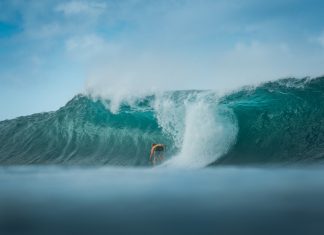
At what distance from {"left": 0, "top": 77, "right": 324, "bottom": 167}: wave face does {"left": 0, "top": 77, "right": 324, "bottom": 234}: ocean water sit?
0.05 m

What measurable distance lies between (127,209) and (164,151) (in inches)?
451

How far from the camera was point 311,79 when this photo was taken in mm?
18406

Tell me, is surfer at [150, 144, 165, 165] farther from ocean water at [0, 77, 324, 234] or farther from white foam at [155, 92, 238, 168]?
white foam at [155, 92, 238, 168]

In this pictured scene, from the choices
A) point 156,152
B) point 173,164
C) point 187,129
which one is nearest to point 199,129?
point 187,129

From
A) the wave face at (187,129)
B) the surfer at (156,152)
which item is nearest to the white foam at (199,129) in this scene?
the wave face at (187,129)

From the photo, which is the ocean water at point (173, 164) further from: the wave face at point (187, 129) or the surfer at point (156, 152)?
the surfer at point (156, 152)

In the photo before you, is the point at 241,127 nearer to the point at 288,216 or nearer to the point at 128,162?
the point at 128,162

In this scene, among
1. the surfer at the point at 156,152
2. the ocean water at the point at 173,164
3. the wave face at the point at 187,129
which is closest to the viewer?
the ocean water at the point at 173,164

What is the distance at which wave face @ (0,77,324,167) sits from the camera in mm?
15094

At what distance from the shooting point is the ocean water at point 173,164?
485 centimetres

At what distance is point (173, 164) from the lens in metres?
15.3

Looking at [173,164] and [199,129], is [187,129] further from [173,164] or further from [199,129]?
[173,164]

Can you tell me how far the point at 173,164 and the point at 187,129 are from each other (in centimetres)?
189

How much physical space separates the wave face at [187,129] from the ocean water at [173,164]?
5cm
